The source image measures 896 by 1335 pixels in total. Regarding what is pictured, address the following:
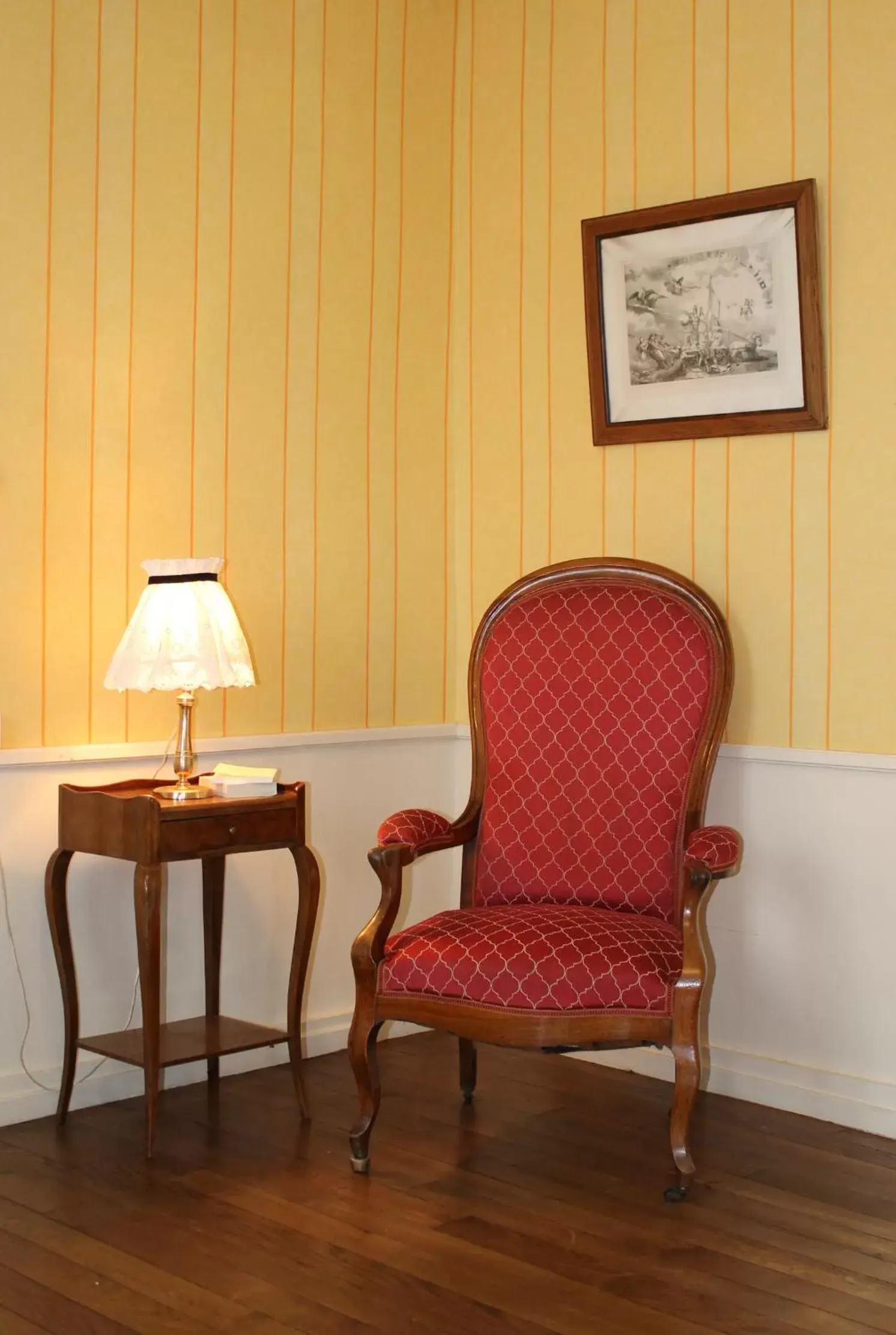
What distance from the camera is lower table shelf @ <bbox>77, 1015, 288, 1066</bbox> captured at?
3.21m

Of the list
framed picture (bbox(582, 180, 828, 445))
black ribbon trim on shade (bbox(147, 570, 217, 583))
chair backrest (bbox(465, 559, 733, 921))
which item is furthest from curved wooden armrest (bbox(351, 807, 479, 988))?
framed picture (bbox(582, 180, 828, 445))

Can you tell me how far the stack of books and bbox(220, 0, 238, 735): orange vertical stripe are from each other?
15.3 inches

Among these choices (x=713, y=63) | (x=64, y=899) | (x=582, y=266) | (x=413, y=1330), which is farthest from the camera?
(x=582, y=266)

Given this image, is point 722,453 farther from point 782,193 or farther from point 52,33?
point 52,33

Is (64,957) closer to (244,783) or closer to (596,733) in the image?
(244,783)

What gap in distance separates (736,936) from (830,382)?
139 cm

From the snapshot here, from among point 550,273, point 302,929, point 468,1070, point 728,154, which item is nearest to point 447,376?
point 550,273

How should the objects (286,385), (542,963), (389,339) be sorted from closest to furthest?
(542,963) → (286,385) → (389,339)

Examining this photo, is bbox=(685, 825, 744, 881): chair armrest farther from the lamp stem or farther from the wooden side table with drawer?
the lamp stem

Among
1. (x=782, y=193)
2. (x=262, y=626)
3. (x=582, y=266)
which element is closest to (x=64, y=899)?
(x=262, y=626)

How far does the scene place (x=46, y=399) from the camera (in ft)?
11.0

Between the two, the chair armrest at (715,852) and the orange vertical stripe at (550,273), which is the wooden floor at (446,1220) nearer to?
the chair armrest at (715,852)

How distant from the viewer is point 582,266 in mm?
3836

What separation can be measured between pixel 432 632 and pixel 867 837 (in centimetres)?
143
